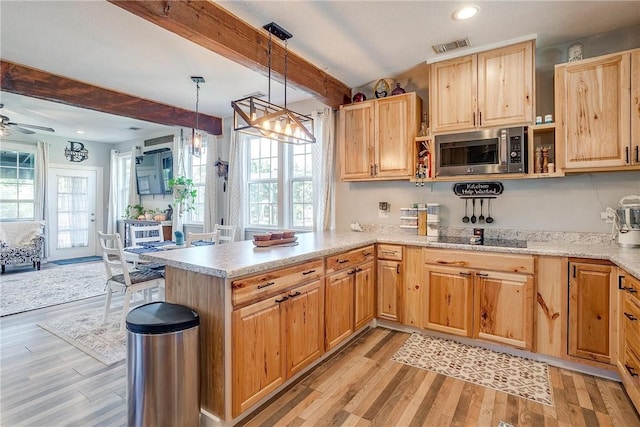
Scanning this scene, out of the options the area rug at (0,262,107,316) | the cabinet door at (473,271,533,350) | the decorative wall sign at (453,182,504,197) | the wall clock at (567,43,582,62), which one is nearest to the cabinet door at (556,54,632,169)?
the wall clock at (567,43,582,62)

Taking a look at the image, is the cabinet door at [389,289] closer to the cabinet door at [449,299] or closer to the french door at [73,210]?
the cabinet door at [449,299]

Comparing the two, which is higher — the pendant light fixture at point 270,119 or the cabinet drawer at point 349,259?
the pendant light fixture at point 270,119

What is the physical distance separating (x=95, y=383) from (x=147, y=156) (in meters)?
5.64

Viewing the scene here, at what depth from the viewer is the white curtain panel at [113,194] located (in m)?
7.66

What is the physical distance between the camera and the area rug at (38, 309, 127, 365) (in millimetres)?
2729

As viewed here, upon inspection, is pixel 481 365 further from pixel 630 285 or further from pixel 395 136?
pixel 395 136

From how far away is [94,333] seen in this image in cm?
312

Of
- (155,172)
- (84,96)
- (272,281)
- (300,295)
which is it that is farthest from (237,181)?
(272,281)

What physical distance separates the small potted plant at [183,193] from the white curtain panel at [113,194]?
2865 mm

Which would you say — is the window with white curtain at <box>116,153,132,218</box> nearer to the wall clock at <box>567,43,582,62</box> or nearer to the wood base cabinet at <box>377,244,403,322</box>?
the wood base cabinet at <box>377,244,403,322</box>

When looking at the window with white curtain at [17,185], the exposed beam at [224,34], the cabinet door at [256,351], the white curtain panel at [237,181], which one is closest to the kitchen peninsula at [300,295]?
the cabinet door at [256,351]

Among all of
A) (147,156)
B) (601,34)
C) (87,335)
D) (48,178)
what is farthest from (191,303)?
(48,178)

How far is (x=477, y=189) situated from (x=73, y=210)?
8.48m

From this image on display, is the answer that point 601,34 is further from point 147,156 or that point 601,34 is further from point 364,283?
point 147,156
